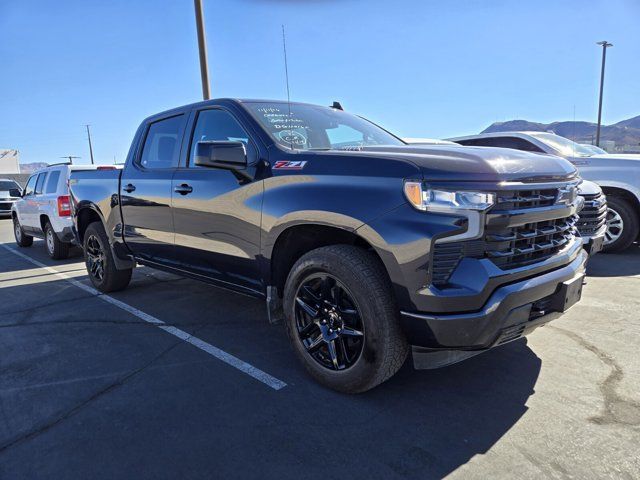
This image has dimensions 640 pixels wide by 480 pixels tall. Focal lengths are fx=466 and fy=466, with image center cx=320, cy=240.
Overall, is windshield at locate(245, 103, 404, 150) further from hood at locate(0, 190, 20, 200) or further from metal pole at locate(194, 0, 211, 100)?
hood at locate(0, 190, 20, 200)

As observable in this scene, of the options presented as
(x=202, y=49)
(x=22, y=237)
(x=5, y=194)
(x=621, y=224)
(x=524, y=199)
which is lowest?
(x=22, y=237)

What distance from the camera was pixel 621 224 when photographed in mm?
6789

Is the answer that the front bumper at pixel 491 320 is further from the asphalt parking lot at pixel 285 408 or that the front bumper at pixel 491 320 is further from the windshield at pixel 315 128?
the windshield at pixel 315 128

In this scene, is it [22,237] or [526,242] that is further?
[22,237]

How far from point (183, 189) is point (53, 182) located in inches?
237

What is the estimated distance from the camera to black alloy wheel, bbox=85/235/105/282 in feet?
18.6

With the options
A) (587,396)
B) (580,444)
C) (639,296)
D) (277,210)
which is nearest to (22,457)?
(277,210)

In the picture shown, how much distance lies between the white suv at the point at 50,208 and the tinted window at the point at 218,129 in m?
4.66

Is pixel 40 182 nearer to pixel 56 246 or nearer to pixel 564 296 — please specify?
pixel 56 246

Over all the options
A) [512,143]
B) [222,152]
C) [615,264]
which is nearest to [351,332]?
[222,152]

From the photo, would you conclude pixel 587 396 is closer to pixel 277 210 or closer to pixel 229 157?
pixel 277 210

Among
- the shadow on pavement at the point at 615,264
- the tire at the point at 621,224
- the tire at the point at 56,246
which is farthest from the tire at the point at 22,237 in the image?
the tire at the point at 621,224

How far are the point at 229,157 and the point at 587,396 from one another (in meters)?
2.79

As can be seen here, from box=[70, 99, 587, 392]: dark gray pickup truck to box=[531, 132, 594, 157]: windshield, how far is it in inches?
171
